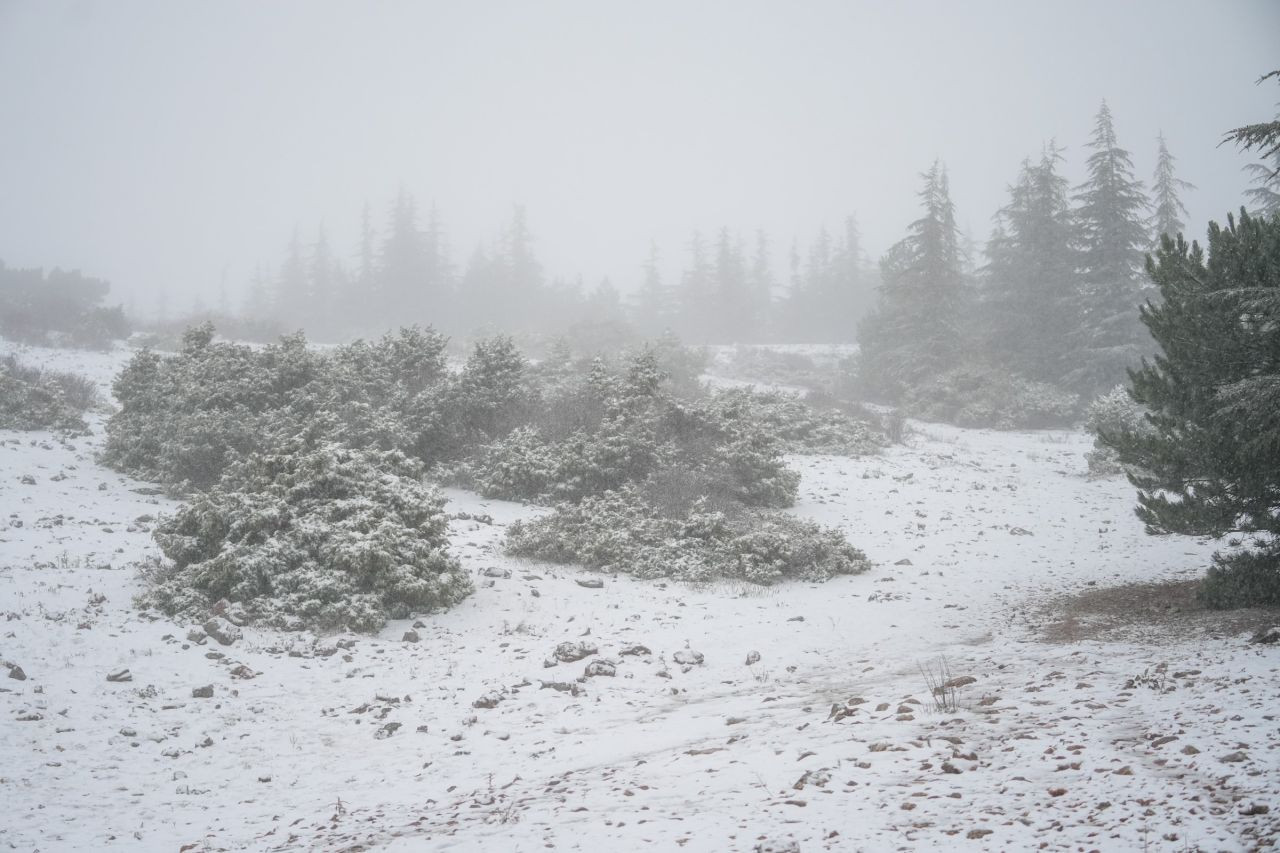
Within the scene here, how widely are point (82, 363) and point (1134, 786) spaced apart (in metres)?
33.9

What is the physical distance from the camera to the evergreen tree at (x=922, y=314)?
36.4 m

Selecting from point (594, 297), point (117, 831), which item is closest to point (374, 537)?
point (117, 831)

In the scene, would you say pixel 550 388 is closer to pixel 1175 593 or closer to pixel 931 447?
pixel 931 447

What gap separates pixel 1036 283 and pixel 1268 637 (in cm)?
3430

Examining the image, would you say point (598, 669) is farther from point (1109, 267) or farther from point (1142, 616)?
point (1109, 267)

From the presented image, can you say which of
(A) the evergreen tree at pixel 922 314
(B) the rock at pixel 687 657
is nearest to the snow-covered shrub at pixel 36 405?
(B) the rock at pixel 687 657

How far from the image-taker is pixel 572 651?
29.6 ft

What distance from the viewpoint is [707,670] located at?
869 cm

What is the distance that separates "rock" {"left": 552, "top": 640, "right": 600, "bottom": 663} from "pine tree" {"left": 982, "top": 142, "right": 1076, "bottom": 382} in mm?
32789

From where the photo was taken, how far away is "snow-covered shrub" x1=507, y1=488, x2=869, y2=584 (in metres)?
12.6

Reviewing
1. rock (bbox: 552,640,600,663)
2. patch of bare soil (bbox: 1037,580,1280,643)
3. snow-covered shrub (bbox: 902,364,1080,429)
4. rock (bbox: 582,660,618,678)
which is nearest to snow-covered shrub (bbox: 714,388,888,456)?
snow-covered shrub (bbox: 902,364,1080,429)

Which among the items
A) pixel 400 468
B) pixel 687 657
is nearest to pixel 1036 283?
pixel 687 657

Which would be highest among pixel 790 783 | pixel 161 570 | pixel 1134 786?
pixel 161 570

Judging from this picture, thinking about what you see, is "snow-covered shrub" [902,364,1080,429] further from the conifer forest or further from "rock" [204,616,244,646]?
"rock" [204,616,244,646]
